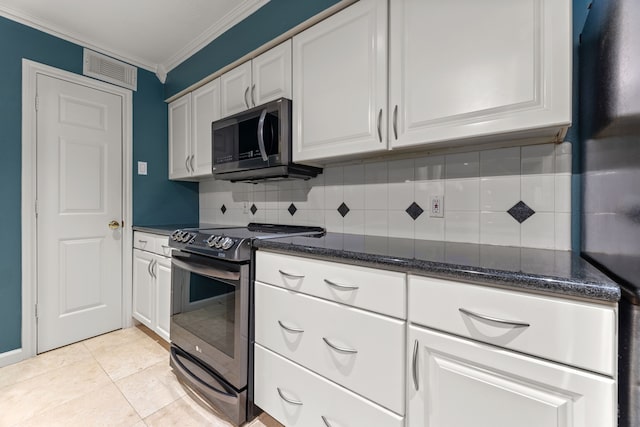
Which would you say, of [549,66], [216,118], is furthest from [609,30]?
[216,118]

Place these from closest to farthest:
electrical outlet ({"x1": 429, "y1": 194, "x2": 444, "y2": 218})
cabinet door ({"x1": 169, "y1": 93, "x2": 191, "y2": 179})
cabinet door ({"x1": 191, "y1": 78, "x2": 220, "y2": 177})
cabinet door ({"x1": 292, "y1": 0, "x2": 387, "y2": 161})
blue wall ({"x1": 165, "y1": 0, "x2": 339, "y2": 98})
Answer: cabinet door ({"x1": 292, "y1": 0, "x2": 387, "y2": 161}) → electrical outlet ({"x1": 429, "y1": 194, "x2": 444, "y2": 218}) → blue wall ({"x1": 165, "y1": 0, "x2": 339, "y2": 98}) → cabinet door ({"x1": 191, "y1": 78, "x2": 220, "y2": 177}) → cabinet door ({"x1": 169, "y1": 93, "x2": 191, "y2": 179})

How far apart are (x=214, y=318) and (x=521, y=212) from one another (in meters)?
1.62

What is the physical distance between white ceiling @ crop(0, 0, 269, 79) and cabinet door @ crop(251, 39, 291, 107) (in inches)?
20.5

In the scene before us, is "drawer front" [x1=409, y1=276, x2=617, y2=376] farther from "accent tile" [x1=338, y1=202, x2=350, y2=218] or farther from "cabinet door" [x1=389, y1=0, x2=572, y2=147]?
"accent tile" [x1=338, y1=202, x2=350, y2=218]

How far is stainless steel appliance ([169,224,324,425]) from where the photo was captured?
54.9 inches

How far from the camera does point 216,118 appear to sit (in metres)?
2.18

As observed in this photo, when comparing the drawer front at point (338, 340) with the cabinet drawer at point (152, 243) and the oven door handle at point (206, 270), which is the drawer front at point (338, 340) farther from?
the cabinet drawer at point (152, 243)

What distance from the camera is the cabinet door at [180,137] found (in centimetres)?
250

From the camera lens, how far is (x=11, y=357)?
1.99 m

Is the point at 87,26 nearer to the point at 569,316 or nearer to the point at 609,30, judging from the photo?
the point at 609,30

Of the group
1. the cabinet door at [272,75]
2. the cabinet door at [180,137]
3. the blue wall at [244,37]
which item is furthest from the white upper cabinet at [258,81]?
the cabinet door at [180,137]

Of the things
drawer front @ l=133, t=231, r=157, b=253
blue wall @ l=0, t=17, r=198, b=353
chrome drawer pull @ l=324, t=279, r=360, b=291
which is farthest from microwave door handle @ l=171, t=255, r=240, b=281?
blue wall @ l=0, t=17, r=198, b=353

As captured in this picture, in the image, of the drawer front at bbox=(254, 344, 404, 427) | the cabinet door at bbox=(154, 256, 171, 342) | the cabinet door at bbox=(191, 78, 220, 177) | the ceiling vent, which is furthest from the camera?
the ceiling vent

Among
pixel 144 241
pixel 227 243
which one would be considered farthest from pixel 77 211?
pixel 227 243
